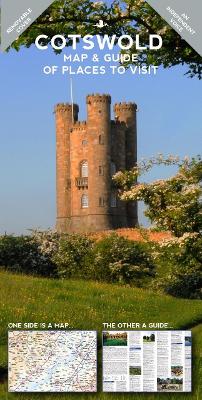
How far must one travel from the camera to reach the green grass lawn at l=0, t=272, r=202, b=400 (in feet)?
32.2

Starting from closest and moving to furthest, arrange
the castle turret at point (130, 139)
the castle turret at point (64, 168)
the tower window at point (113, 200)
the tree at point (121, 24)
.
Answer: the tree at point (121, 24), the castle turret at point (64, 168), the castle turret at point (130, 139), the tower window at point (113, 200)

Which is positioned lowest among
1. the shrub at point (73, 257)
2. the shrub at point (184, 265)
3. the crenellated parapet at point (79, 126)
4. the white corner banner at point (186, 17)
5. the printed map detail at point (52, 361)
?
the printed map detail at point (52, 361)

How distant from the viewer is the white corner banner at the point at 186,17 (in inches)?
403

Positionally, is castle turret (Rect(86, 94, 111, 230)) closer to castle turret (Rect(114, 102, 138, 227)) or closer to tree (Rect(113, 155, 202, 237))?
castle turret (Rect(114, 102, 138, 227))

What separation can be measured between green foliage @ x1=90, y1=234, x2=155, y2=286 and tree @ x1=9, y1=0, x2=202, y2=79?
1418 cm

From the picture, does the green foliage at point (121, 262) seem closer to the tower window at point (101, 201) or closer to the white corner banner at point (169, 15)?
the white corner banner at point (169, 15)

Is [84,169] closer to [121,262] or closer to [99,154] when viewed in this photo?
[99,154]

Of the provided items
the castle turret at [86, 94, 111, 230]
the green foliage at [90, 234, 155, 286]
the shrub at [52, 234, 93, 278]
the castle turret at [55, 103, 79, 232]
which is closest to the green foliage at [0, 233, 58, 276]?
the shrub at [52, 234, 93, 278]

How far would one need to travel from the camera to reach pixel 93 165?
63.0 m

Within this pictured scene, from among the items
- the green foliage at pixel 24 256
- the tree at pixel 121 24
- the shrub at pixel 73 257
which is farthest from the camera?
the green foliage at pixel 24 256

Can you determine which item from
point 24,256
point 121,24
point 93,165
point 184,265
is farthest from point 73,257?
point 93,165

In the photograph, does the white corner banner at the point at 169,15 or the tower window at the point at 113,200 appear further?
the tower window at the point at 113,200

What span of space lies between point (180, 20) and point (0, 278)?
12527mm

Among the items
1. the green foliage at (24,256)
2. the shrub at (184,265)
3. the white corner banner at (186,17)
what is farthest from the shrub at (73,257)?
the white corner banner at (186,17)
